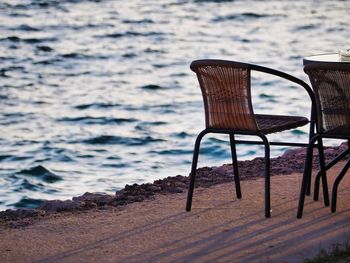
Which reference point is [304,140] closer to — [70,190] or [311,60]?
[70,190]

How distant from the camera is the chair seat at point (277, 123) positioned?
20.4ft

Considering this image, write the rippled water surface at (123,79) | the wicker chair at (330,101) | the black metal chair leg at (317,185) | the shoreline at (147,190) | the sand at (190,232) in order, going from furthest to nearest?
1. the rippled water surface at (123,79)
2. the shoreline at (147,190)
3. the black metal chair leg at (317,185)
4. the wicker chair at (330,101)
5. the sand at (190,232)

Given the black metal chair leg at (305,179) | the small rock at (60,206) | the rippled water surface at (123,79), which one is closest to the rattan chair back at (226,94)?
the black metal chair leg at (305,179)

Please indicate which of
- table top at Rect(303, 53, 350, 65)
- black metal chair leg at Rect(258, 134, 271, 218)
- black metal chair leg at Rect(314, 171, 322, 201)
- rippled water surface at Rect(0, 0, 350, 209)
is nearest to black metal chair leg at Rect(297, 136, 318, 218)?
black metal chair leg at Rect(258, 134, 271, 218)

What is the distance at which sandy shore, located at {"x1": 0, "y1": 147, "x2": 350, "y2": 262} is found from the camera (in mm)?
5613

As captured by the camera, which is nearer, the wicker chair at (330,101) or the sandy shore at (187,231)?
the sandy shore at (187,231)

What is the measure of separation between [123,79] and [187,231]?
13528 mm

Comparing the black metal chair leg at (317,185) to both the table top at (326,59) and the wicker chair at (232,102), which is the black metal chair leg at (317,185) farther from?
the table top at (326,59)

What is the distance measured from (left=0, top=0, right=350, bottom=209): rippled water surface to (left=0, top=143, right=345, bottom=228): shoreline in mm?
3891

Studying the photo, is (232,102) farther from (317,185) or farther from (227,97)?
(317,185)

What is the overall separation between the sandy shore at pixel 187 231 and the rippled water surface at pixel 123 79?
4.72 meters

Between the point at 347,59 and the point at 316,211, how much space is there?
34.2 inches

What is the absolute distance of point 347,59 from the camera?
6547 mm

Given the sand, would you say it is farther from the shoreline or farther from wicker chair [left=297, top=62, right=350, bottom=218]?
wicker chair [left=297, top=62, right=350, bottom=218]
